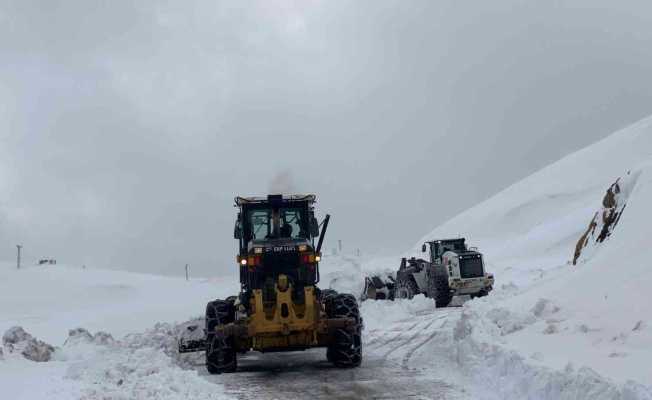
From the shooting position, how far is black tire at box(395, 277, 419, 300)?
2550 centimetres

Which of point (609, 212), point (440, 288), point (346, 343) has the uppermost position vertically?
point (609, 212)

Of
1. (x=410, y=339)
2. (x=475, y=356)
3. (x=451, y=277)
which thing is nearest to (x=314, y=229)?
(x=475, y=356)

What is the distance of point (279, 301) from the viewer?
37.4ft

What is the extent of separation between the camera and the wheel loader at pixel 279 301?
37.3 ft

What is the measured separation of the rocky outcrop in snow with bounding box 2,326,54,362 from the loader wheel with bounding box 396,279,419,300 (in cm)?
1499

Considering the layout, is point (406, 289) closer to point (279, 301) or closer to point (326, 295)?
point (326, 295)

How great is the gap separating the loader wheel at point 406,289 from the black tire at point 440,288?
52.2 inches

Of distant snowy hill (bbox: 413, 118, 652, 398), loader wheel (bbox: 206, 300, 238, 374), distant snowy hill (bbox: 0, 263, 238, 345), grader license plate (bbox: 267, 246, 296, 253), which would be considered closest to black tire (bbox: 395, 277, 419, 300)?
distant snowy hill (bbox: 0, 263, 238, 345)

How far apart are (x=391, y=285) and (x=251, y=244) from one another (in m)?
16.6

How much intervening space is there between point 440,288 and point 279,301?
43.7 feet

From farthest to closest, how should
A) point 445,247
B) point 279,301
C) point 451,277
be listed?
point 445,247 < point 451,277 < point 279,301

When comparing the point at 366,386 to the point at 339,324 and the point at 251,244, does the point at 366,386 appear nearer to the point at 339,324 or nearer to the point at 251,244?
the point at 339,324

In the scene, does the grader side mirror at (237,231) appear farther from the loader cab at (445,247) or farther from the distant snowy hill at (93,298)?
the loader cab at (445,247)

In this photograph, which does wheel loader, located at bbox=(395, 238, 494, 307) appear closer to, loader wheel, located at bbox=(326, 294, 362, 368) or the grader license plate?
loader wheel, located at bbox=(326, 294, 362, 368)
